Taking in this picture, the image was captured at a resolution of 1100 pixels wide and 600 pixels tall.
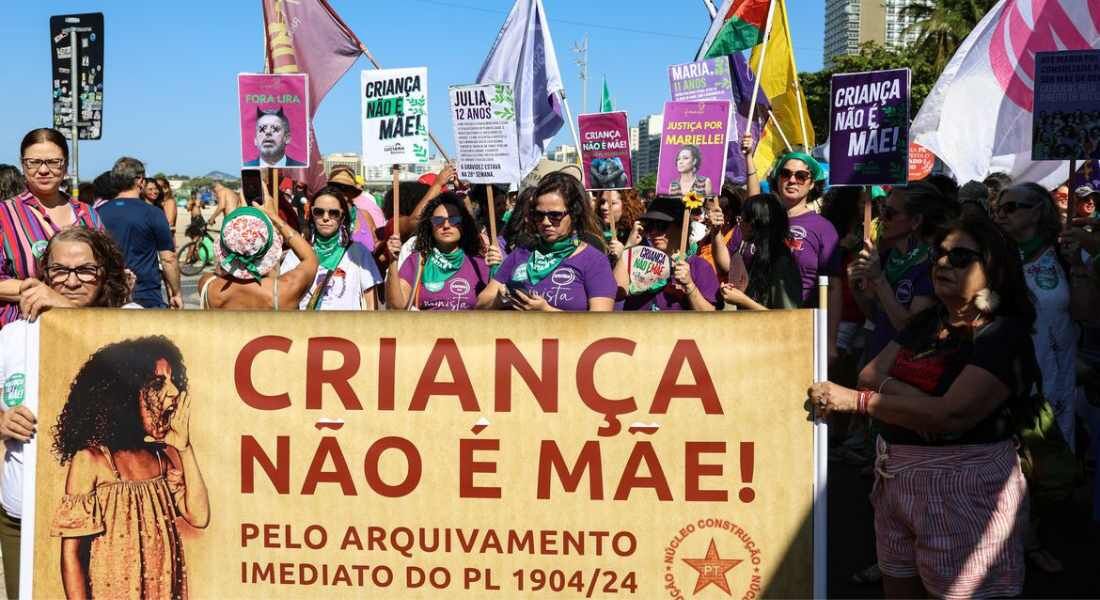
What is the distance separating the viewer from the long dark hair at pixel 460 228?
6.00 meters

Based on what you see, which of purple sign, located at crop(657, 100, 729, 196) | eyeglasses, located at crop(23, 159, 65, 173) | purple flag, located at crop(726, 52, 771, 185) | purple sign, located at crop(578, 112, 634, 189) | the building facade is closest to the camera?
eyeglasses, located at crop(23, 159, 65, 173)

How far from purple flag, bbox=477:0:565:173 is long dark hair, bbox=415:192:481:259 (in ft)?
12.8

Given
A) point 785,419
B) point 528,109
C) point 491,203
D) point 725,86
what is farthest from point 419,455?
point 528,109

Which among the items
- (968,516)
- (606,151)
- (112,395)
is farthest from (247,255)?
(606,151)

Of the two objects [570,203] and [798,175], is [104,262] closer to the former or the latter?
[570,203]

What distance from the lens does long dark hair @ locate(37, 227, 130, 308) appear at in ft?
12.4

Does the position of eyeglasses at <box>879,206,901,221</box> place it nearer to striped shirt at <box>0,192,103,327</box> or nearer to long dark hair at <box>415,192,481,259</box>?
long dark hair at <box>415,192,481,259</box>

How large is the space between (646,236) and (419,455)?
355 centimetres

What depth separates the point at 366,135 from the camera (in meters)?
7.54

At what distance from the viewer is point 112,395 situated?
3703mm

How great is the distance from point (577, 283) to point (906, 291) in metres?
1.61

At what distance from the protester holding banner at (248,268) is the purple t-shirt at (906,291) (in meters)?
2.74

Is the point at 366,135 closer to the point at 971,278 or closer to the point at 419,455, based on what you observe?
the point at 419,455

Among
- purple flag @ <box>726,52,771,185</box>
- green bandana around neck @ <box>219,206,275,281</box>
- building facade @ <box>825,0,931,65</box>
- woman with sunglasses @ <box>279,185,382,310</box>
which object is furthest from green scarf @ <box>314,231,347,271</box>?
building facade @ <box>825,0,931,65</box>
